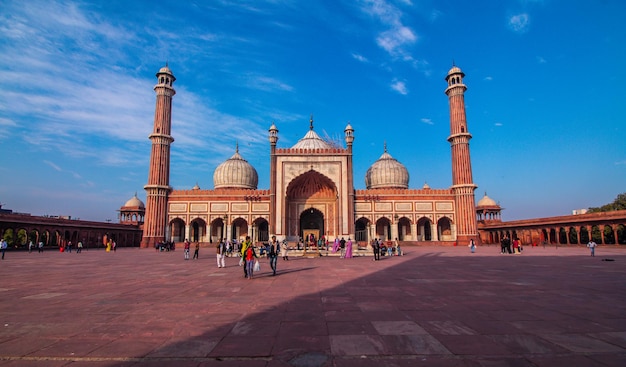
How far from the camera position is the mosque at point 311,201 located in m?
39.5

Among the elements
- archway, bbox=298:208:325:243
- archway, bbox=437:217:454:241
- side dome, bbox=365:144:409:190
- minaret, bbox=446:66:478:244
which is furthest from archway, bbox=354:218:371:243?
minaret, bbox=446:66:478:244

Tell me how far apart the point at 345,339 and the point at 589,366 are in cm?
260

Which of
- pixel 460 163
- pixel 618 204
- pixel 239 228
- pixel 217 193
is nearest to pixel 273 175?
pixel 217 193

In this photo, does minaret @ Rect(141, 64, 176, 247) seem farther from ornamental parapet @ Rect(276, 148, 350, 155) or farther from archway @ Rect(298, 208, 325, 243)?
archway @ Rect(298, 208, 325, 243)

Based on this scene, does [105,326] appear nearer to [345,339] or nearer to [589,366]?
[345,339]

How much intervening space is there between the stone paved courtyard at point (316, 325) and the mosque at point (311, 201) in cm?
3017

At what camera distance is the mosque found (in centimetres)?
3950

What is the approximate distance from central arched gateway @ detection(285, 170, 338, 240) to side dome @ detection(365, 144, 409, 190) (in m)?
10.5

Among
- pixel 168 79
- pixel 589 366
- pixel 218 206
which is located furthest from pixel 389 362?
pixel 168 79

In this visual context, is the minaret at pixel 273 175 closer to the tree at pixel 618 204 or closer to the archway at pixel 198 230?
the archway at pixel 198 230

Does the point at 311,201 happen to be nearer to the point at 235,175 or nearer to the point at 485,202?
the point at 235,175

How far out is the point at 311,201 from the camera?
42375mm

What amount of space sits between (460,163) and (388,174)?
10204mm


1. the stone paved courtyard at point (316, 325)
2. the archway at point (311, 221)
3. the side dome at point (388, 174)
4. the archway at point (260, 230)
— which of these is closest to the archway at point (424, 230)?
the side dome at point (388, 174)
